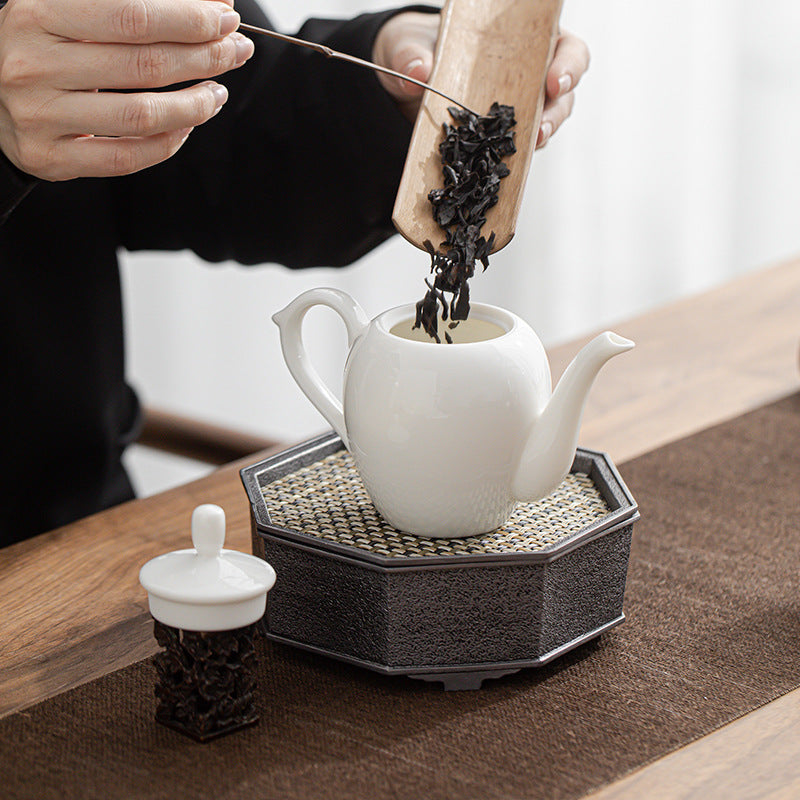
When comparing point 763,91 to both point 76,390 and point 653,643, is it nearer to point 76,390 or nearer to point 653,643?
point 76,390

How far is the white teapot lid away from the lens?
0.66 metres

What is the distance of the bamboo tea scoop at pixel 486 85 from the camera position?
874 mm

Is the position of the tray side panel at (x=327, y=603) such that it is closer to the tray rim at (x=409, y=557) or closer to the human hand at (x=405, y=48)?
the tray rim at (x=409, y=557)

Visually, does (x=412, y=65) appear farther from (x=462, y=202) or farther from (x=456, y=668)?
(x=456, y=668)

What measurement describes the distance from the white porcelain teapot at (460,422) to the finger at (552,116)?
0.93ft

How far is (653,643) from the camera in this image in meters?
0.81

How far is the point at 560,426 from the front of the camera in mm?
745

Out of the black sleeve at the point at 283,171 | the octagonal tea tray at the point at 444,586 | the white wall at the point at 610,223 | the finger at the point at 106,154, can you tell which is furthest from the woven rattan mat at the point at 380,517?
the white wall at the point at 610,223

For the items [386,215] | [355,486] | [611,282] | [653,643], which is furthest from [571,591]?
[611,282]

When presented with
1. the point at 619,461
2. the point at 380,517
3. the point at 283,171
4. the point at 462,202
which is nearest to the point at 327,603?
the point at 380,517

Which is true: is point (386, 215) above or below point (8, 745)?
above

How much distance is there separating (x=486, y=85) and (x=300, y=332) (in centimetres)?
32

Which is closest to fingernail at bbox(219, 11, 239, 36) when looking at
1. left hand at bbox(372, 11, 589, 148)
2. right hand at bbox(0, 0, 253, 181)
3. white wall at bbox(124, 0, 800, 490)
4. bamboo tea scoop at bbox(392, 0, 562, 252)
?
right hand at bbox(0, 0, 253, 181)

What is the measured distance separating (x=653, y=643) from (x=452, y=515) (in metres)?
0.18
